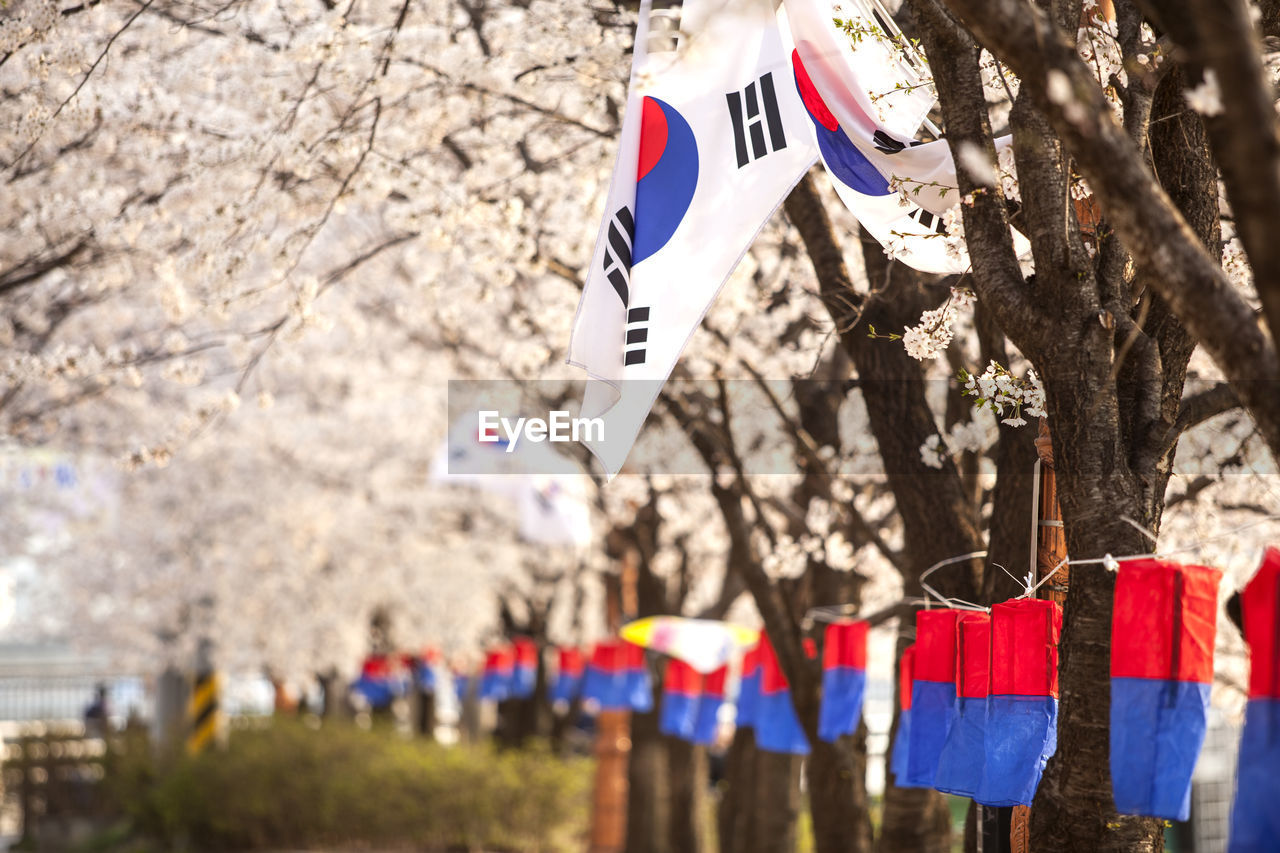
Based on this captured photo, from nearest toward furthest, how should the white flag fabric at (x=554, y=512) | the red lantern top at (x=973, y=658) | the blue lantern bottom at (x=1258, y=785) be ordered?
the blue lantern bottom at (x=1258, y=785)
the red lantern top at (x=973, y=658)
the white flag fabric at (x=554, y=512)

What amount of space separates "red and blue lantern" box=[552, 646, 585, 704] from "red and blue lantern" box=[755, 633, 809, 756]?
31.8 ft

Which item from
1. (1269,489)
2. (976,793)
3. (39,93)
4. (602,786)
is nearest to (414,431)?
(602,786)

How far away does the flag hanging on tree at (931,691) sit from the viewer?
4488 mm

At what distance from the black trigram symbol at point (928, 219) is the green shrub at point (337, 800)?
35.8 feet

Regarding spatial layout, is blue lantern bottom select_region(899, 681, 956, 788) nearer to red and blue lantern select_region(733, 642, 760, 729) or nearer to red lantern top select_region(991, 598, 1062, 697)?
red lantern top select_region(991, 598, 1062, 697)

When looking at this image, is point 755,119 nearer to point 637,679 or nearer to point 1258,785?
point 1258,785

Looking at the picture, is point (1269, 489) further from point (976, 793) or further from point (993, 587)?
point (976, 793)

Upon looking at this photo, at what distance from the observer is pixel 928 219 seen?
4.77 metres

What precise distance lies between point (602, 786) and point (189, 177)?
11.0 metres

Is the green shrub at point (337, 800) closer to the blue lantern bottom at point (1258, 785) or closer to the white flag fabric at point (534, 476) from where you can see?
the white flag fabric at point (534, 476)

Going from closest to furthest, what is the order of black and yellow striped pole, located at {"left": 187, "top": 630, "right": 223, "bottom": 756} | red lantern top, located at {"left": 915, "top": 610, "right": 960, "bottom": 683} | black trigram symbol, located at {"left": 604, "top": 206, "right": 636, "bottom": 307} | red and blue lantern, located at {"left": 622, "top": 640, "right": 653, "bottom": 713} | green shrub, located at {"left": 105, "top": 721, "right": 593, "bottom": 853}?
red lantern top, located at {"left": 915, "top": 610, "right": 960, "bottom": 683}
black trigram symbol, located at {"left": 604, "top": 206, "right": 636, "bottom": 307}
green shrub, located at {"left": 105, "top": 721, "right": 593, "bottom": 853}
red and blue lantern, located at {"left": 622, "top": 640, "right": 653, "bottom": 713}
black and yellow striped pole, located at {"left": 187, "top": 630, "right": 223, "bottom": 756}

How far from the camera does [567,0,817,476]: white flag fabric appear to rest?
14.8 ft

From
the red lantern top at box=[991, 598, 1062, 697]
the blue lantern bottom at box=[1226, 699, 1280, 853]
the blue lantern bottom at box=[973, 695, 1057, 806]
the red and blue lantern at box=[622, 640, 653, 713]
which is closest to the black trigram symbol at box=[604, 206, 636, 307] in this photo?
the red lantern top at box=[991, 598, 1062, 697]

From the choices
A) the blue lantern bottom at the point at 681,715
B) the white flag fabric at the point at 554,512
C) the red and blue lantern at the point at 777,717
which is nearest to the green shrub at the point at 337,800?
the blue lantern bottom at the point at 681,715
